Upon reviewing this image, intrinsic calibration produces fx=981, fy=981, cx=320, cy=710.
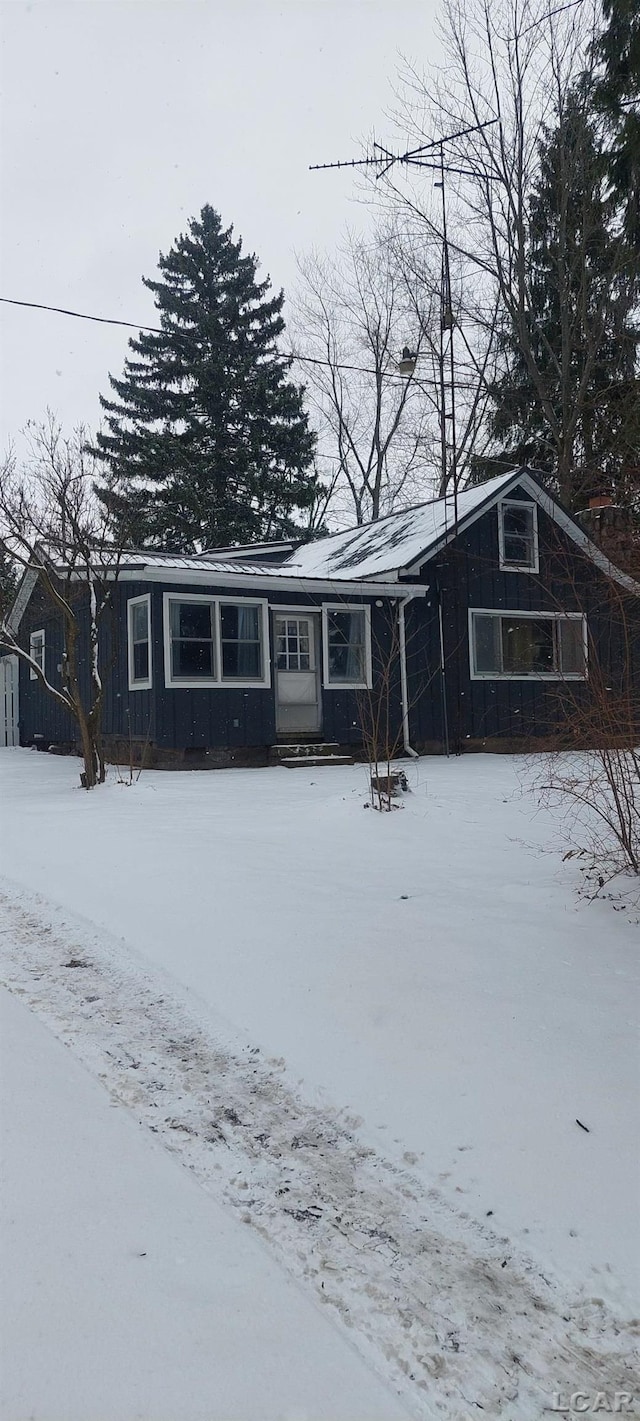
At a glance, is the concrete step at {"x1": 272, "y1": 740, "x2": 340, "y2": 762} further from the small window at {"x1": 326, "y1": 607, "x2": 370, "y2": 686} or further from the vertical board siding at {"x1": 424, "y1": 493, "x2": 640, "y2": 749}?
the vertical board siding at {"x1": 424, "y1": 493, "x2": 640, "y2": 749}

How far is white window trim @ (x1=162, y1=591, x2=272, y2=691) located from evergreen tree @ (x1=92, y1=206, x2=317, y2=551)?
46.2 feet

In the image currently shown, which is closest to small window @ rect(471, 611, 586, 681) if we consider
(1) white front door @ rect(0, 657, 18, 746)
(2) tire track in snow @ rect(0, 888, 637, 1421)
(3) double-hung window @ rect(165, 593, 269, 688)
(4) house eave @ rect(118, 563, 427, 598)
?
(4) house eave @ rect(118, 563, 427, 598)

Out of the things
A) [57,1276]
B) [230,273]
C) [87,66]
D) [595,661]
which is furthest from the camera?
[230,273]

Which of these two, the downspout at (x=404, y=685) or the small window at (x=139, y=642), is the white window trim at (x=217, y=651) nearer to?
the small window at (x=139, y=642)

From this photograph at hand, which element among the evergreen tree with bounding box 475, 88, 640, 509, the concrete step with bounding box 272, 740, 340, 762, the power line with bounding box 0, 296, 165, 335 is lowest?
the concrete step with bounding box 272, 740, 340, 762

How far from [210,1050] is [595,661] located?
315 cm

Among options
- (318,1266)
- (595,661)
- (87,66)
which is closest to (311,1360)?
(318,1266)

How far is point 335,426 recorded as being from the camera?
33.2 m

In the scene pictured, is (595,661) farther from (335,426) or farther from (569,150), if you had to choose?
(335,426)

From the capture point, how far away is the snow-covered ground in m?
2.29

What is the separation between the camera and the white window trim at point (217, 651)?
45.9 ft

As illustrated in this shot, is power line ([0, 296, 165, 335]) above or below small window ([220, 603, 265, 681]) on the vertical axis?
above

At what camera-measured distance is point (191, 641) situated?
14.4 metres

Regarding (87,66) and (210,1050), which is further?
(87,66)
